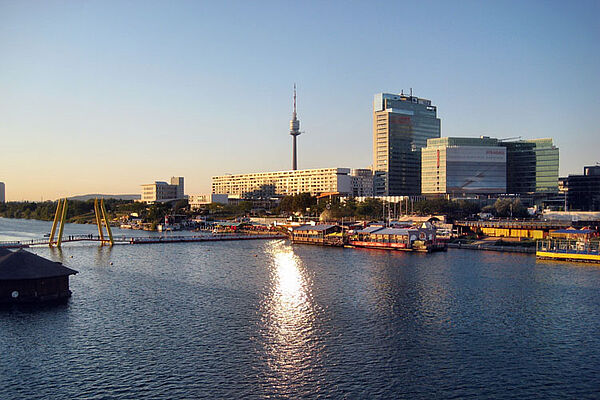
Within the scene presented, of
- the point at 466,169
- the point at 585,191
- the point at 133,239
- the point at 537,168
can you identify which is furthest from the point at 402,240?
the point at 537,168

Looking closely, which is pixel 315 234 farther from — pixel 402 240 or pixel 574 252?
pixel 574 252

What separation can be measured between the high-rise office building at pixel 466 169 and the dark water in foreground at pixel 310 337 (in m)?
132

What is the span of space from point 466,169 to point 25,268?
554 feet

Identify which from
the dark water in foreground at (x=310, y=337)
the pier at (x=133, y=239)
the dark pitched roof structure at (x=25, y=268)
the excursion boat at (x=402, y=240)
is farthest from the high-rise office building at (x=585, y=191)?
the dark pitched roof structure at (x=25, y=268)

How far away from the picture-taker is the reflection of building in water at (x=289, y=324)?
95.0 ft

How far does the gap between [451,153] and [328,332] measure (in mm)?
164806

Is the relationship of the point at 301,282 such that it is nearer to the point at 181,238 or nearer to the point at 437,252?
the point at 437,252

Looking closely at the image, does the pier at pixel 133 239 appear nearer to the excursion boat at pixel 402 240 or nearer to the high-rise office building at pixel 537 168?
the excursion boat at pixel 402 240

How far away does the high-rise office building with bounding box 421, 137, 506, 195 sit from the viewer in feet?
618

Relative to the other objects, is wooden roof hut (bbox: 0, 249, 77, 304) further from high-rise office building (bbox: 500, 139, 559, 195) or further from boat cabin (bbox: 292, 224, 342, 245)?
high-rise office building (bbox: 500, 139, 559, 195)

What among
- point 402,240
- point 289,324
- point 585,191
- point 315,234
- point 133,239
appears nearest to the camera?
point 289,324

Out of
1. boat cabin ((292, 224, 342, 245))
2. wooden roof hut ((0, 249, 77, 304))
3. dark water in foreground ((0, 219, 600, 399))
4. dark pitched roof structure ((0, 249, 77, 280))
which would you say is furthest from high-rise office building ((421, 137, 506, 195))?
dark pitched roof structure ((0, 249, 77, 280))

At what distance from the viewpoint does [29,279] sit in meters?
41.3

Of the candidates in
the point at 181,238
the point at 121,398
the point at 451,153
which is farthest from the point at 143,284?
the point at 451,153
